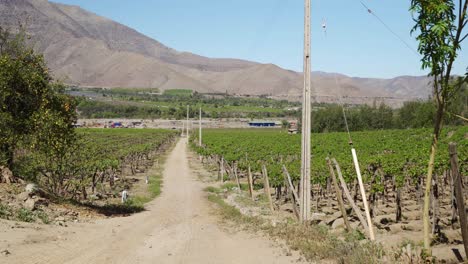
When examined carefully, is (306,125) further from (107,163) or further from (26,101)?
(107,163)

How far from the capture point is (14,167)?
18844 mm

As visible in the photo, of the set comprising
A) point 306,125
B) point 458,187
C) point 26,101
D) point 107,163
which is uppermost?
point 26,101

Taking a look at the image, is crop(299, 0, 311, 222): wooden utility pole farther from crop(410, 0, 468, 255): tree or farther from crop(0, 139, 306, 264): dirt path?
crop(410, 0, 468, 255): tree

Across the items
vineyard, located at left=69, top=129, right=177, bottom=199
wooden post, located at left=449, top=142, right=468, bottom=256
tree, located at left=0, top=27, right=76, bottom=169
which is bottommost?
vineyard, located at left=69, top=129, right=177, bottom=199

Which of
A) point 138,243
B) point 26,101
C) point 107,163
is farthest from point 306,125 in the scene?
point 107,163

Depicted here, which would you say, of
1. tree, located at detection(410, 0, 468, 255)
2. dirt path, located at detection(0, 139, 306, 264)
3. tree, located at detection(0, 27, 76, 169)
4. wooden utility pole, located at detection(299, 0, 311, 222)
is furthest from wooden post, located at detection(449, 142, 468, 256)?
tree, located at detection(0, 27, 76, 169)

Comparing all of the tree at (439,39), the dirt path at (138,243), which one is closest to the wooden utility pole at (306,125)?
the dirt path at (138,243)

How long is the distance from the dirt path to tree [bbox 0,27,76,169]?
4184mm

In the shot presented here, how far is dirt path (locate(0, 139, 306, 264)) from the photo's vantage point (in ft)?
35.4

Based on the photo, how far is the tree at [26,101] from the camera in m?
16.4

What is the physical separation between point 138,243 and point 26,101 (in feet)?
26.6

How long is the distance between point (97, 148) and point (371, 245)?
1555cm

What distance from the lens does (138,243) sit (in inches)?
508

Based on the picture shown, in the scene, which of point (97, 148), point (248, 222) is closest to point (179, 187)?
point (97, 148)
